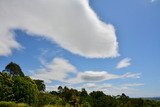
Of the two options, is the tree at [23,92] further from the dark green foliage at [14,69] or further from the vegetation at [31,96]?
the dark green foliage at [14,69]

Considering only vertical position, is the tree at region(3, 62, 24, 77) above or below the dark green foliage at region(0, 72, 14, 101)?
above

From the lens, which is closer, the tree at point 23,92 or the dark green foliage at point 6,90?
the dark green foliage at point 6,90

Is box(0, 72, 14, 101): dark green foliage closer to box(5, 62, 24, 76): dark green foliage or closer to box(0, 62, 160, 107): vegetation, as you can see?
box(0, 62, 160, 107): vegetation

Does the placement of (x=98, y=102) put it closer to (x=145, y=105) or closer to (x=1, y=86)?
(x=145, y=105)

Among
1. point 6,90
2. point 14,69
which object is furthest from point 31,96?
point 14,69

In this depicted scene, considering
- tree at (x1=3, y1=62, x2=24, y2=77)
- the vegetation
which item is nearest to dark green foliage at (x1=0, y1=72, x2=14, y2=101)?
the vegetation

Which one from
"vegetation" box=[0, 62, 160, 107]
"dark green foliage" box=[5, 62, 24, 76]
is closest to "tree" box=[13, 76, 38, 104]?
"vegetation" box=[0, 62, 160, 107]

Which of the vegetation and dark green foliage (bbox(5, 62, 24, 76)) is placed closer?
the vegetation

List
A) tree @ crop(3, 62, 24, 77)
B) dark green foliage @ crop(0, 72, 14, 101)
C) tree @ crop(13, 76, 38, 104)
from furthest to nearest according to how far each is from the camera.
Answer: tree @ crop(3, 62, 24, 77)
tree @ crop(13, 76, 38, 104)
dark green foliage @ crop(0, 72, 14, 101)

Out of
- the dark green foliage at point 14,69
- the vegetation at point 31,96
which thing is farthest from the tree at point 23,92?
the dark green foliage at point 14,69

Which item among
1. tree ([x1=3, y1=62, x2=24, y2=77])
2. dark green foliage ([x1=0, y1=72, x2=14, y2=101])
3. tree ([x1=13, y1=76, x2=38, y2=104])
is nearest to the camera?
dark green foliage ([x1=0, y1=72, x2=14, y2=101])

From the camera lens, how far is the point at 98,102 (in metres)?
117

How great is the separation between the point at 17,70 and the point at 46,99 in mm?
35375

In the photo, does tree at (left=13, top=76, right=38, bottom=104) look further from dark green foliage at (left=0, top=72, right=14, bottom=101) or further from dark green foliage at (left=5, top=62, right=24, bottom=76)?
dark green foliage at (left=5, top=62, right=24, bottom=76)
